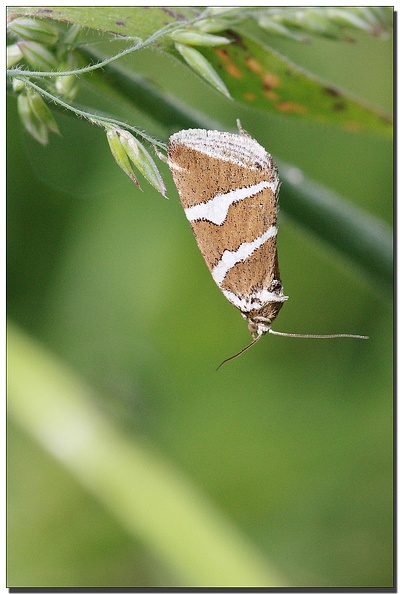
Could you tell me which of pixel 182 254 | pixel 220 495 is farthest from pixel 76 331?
pixel 220 495

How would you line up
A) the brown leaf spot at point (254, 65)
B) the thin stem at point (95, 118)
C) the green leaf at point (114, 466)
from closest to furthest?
the thin stem at point (95, 118) → the brown leaf spot at point (254, 65) → the green leaf at point (114, 466)

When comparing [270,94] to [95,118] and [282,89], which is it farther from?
[95,118]

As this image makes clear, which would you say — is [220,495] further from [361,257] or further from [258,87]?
[258,87]

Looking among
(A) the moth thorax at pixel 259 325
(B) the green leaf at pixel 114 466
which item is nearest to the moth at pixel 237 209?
(A) the moth thorax at pixel 259 325

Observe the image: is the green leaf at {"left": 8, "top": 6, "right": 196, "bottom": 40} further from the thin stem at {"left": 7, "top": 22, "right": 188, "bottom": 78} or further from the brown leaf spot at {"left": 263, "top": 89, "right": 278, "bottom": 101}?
the brown leaf spot at {"left": 263, "top": 89, "right": 278, "bottom": 101}

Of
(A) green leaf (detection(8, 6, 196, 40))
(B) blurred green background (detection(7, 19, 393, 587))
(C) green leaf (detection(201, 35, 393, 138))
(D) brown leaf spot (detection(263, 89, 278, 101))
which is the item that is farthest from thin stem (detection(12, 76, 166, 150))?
(B) blurred green background (detection(7, 19, 393, 587))

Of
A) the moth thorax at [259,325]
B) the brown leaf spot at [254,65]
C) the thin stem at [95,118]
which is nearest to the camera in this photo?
the thin stem at [95,118]

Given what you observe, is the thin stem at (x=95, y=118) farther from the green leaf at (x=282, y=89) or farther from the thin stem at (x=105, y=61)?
the green leaf at (x=282, y=89)

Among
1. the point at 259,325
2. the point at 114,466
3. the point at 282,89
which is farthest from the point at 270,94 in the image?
the point at 114,466
